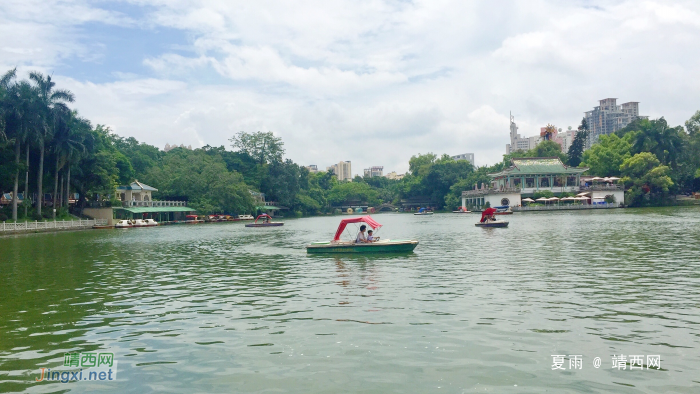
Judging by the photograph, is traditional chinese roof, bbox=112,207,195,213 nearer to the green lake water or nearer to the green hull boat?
the green lake water

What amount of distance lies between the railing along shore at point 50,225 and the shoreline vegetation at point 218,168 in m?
2.45

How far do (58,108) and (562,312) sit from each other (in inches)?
2385

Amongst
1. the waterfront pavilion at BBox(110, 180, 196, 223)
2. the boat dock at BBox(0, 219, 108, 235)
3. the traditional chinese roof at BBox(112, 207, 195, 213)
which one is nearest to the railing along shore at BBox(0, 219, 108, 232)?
the boat dock at BBox(0, 219, 108, 235)

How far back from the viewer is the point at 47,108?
2179 inches

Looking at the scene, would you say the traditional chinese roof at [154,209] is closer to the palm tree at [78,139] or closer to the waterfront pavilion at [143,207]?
the waterfront pavilion at [143,207]

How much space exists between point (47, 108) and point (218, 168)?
34.4 meters

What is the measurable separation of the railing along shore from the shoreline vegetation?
245 cm

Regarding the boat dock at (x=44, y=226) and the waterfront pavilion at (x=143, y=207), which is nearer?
the boat dock at (x=44, y=226)

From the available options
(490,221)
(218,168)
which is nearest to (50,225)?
(218,168)

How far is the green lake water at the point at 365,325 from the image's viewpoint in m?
7.33

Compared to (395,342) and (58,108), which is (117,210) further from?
(395,342)

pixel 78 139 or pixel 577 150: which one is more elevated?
pixel 577 150

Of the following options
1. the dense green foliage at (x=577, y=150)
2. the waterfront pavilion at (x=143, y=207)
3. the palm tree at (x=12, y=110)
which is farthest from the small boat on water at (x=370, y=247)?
the dense green foliage at (x=577, y=150)

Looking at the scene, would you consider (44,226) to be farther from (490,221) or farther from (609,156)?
(609,156)
